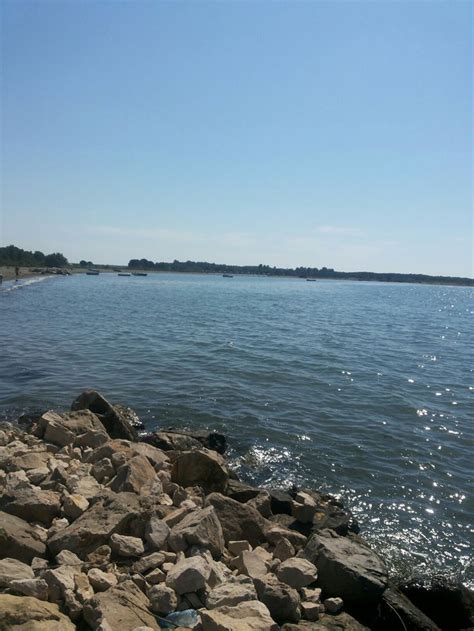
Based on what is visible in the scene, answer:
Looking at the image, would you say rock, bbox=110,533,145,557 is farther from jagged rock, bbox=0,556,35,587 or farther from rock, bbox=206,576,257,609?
rock, bbox=206,576,257,609

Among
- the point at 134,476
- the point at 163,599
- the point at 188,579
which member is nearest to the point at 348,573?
the point at 188,579

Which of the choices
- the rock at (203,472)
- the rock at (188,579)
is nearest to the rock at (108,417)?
the rock at (203,472)

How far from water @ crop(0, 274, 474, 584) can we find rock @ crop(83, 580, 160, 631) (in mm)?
4771

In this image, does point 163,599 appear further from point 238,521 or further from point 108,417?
point 108,417

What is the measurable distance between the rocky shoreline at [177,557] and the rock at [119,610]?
13 millimetres

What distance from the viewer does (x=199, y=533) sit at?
6.52m

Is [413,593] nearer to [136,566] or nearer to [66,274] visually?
Result: [136,566]

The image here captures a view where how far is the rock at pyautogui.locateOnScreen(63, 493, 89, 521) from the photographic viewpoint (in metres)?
7.15

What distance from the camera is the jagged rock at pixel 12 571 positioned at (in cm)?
529

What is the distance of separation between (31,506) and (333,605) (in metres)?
4.28

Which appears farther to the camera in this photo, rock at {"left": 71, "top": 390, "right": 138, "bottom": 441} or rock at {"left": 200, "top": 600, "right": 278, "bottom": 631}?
rock at {"left": 71, "top": 390, "right": 138, "bottom": 441}

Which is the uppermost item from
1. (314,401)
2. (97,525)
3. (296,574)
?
(97,525)

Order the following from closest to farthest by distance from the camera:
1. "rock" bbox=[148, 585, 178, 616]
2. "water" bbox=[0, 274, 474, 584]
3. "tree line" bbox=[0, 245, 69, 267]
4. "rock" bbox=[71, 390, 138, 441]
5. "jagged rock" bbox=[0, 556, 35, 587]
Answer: "jagged rock" bbox=[0, 556, 35, 587] < "rock" bbox=[148, 585, 178, 616] < "water" bbox=[0, 274, 474, 584] < "rock" bbox=[71, 390, 138, 441] < "tree line" bbox=[0, 245, 69, 267]

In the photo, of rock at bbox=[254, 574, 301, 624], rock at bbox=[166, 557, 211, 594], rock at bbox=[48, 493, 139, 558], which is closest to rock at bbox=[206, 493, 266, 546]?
rock at bbox=[48, 493, 139, 558]
